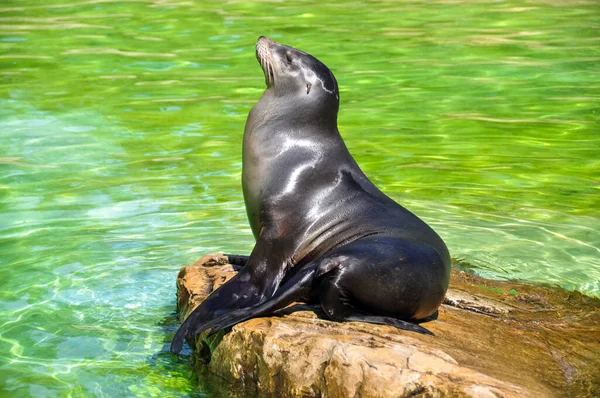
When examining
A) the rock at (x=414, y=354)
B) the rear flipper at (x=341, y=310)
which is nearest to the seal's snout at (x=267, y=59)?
the rock at (x=414, y=354)

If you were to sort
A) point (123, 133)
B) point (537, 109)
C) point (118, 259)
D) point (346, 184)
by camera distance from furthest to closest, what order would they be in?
1. point (537, 109)
2. point (123, 133)
3. point (118, 259)
4. point (346, 184)

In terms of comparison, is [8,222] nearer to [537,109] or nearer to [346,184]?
[346,184]

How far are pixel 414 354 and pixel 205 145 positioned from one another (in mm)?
5987

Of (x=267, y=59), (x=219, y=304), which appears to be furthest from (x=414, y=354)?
(x=267, y=59)

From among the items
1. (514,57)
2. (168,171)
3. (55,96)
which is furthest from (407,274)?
(514,57)

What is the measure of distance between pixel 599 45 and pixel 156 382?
11.1 metres

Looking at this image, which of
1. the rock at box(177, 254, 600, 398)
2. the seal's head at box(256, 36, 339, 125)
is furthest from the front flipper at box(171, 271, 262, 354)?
the seal's head at box(256, 36, 339, 125)

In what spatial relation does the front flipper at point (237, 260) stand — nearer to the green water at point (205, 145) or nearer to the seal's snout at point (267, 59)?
the green water at point (205, 145)

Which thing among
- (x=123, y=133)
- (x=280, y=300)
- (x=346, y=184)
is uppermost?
(x=346, y=184)

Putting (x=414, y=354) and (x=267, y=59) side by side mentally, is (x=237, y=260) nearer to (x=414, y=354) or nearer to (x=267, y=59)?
(x=267, y=59)

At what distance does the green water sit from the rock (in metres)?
0.36

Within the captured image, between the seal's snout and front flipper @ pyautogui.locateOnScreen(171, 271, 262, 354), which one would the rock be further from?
the seal's snout

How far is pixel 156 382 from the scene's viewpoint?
4.50 meters

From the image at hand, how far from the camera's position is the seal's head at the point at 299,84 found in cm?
519
